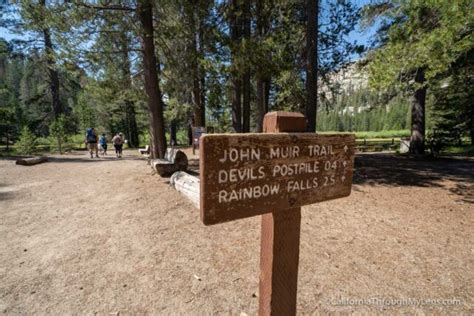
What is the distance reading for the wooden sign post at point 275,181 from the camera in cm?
117

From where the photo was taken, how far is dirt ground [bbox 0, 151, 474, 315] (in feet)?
8.52

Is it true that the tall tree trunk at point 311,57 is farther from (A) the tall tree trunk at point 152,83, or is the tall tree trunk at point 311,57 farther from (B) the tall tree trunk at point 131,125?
(B) the tall tree trunk at point 131,125

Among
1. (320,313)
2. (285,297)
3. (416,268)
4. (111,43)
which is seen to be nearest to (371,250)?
(416,268)

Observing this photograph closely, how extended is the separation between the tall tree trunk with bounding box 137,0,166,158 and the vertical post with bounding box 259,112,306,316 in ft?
24.0

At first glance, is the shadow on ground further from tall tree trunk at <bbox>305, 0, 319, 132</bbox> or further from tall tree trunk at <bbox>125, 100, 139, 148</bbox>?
tall tree trunk at <bbox>125, 100, 139, 148</bbox>

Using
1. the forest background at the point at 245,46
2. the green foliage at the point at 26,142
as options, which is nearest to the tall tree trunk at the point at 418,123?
the forest background at the point at 245,46

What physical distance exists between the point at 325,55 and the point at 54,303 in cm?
1118

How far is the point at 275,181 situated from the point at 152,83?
7.63 m

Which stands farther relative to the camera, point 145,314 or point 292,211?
point 145,314

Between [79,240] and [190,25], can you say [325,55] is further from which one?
[79,240]

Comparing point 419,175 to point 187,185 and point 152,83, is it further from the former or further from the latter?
point 152,83

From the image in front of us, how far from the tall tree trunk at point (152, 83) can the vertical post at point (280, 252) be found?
732 cm

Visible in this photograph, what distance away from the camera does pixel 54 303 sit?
100 inches

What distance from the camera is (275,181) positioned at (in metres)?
1.34
